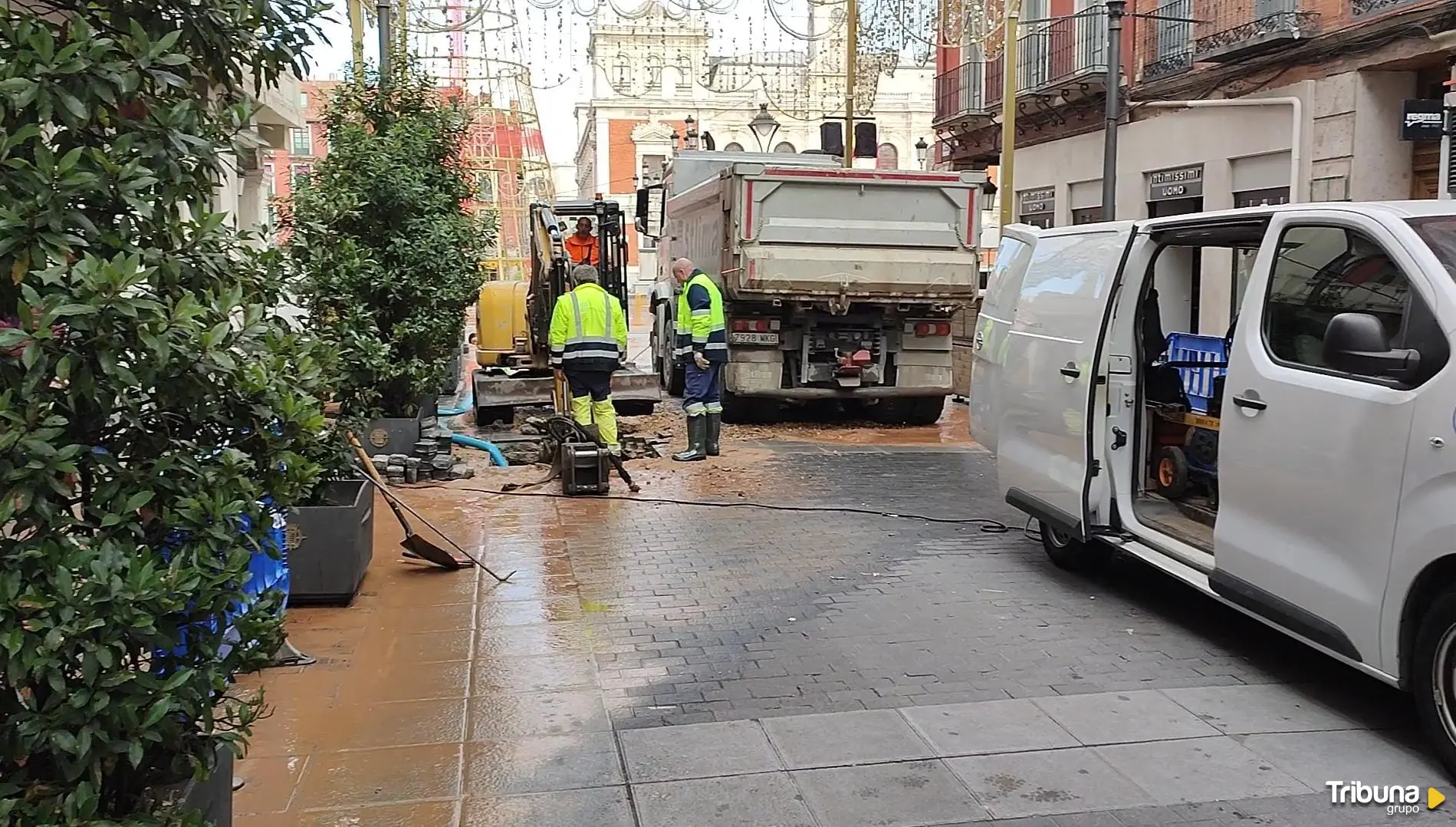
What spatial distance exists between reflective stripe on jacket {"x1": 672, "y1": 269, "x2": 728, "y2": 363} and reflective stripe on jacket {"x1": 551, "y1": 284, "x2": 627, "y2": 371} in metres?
0.99

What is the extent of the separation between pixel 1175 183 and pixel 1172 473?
528 inches

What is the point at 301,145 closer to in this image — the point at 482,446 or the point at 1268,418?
the point at 482,446

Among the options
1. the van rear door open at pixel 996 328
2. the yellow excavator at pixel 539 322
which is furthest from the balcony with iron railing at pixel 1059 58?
the van rear door open at pixel 996 328

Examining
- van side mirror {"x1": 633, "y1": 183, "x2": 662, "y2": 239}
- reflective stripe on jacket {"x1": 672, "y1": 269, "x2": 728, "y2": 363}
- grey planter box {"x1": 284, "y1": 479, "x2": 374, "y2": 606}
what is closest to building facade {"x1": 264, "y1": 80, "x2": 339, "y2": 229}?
grey planter box {"x1": 284, "y1": 479, "x2": 374, "y2": 606}

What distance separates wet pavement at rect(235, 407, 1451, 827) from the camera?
396cm

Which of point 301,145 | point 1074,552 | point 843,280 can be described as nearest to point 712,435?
point 843,280

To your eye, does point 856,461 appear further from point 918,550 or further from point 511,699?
point 511,699

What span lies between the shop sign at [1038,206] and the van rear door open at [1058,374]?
15.7 meters

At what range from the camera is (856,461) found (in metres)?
11.1

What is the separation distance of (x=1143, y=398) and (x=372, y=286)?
6156 millimetres

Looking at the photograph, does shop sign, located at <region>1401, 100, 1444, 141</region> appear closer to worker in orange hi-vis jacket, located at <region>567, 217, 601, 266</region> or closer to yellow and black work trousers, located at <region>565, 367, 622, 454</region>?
yellow and black work trousers, located at <region>565, 367, 622, 454</region>

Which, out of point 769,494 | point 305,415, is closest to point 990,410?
point 769,494

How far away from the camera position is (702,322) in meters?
11.3

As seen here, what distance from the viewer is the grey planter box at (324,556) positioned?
604cm
